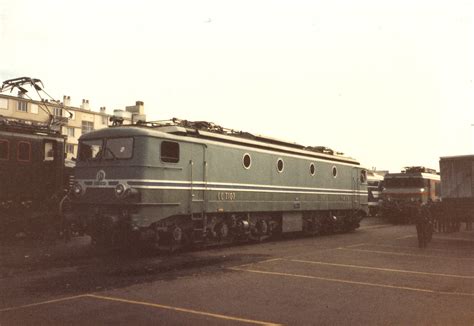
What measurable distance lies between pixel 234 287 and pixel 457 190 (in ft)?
44.0

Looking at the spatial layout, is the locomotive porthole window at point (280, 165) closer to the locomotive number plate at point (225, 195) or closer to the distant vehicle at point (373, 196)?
the locomotive number plate at point (225, 195)

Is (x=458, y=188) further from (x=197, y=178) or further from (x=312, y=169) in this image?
(x=197, y=178)

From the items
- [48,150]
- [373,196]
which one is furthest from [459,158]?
[373,196]

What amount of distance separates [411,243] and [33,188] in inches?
549

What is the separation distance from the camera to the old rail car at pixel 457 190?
1836 cm

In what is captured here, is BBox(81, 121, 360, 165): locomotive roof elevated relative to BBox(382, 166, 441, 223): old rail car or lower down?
elevated

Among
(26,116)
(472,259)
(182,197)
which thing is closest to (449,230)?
(472,259)

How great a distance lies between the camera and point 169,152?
528 inches

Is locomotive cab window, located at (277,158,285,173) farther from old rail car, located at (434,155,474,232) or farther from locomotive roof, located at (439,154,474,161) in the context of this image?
locomotive roof, located at (439,154,474,161)

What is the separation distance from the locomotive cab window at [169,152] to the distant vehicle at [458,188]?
11693 millimetres

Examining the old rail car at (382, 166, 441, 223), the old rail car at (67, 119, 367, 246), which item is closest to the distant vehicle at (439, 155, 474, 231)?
the old rail car at (67, 119, 367, 246)

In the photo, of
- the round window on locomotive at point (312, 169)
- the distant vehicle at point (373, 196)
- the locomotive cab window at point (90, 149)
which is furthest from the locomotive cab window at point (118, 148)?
the distant vehicle at point (373, 196)

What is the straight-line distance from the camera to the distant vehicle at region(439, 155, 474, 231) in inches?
722

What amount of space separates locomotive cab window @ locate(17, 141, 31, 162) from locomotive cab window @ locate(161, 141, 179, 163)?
6.11 m
